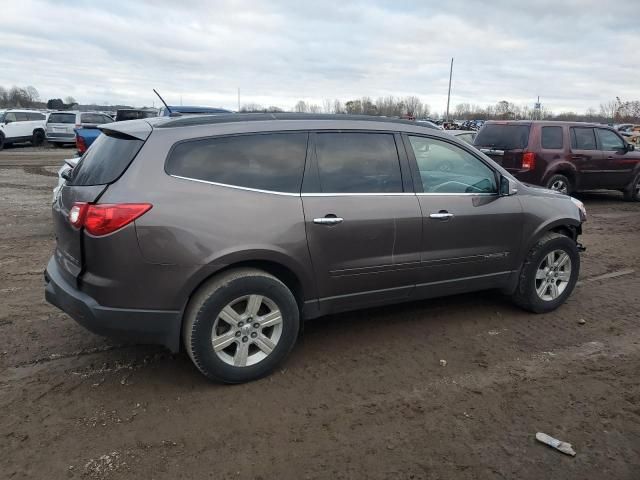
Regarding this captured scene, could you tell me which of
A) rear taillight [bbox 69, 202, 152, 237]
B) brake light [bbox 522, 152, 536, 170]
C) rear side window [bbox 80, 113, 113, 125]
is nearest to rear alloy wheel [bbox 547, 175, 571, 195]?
brake light [bbox 522, 152, 536, 170]

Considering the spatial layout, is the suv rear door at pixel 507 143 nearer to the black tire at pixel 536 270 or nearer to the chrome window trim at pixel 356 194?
the black tire at pixel 536 270

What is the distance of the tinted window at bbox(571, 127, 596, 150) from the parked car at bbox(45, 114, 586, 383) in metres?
7.23

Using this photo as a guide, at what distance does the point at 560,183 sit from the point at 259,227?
29.1 feet

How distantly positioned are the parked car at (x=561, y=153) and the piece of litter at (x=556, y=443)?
7848 millimetres

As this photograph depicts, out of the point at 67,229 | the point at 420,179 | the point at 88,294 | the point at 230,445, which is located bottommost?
the point at 230,445

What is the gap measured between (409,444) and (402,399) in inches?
18.2

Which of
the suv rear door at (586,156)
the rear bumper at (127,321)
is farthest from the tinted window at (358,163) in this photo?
the suv rear door at (586,156)

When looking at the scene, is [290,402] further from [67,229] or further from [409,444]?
[67,229]

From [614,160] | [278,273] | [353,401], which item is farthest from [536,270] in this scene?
[614,160]

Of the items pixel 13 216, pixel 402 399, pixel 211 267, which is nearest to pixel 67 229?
pixel 211 267

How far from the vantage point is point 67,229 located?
11.0ft

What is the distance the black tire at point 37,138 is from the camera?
81.6 feet

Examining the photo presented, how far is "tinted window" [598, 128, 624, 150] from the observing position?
36.4ft

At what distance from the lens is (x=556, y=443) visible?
2.90 m
